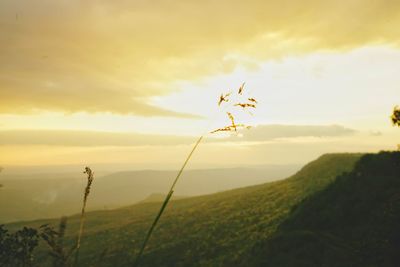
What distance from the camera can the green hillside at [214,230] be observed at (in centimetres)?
3419

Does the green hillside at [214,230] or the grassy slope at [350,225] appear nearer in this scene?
the grassy slope at [350,225]

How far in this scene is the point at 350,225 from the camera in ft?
57.9

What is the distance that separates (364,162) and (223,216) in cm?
2797

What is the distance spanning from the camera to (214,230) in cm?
4203

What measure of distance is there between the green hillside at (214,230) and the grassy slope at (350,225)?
427 inches

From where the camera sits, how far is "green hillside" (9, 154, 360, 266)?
34.2 metres

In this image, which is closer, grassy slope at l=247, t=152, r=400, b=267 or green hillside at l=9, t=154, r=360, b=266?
grassy slope at l=247, t=152, r=400, b=267

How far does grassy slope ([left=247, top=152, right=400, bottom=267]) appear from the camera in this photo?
47.8 feet

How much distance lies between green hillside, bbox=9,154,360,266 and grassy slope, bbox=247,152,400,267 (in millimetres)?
10857

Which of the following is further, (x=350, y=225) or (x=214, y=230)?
(x=214, y=230)

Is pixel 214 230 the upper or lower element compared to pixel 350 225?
lower

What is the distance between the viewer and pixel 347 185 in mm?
21828

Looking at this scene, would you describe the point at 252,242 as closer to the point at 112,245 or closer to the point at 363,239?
the point at 363,239

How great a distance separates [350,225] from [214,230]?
84.8ft
